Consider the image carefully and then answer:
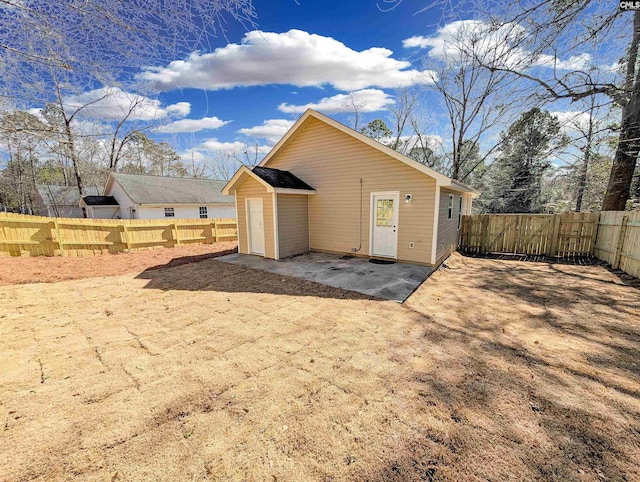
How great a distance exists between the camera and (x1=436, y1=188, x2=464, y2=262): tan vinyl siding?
25.8ft

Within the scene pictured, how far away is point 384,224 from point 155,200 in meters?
17.5

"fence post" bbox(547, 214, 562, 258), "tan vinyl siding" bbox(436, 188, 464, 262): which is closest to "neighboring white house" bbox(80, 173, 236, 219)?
"tan vinyl siding" bbox(436, 188, 464, 262)

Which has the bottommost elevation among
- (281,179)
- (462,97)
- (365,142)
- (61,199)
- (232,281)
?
(232,281)

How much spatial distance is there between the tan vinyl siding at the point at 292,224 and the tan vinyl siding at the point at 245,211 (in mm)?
331

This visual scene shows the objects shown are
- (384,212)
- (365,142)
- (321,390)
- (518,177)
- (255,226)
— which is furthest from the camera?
(518,177)

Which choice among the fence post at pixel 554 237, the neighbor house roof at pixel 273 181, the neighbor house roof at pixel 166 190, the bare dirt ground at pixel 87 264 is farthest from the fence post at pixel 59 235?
the fence post at pixel 554 237

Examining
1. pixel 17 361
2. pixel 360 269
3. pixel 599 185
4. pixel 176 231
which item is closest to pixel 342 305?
pixel 360 269

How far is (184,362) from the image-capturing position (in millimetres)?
3148

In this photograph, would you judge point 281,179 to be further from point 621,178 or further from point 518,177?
point 518,177

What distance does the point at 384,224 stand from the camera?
8.47m

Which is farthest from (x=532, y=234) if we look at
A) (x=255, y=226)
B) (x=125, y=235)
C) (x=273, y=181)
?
(x=125, y=235)

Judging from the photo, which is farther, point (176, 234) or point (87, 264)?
point (176, 234)

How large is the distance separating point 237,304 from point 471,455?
416cm

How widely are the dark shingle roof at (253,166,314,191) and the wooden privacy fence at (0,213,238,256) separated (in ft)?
17.9
